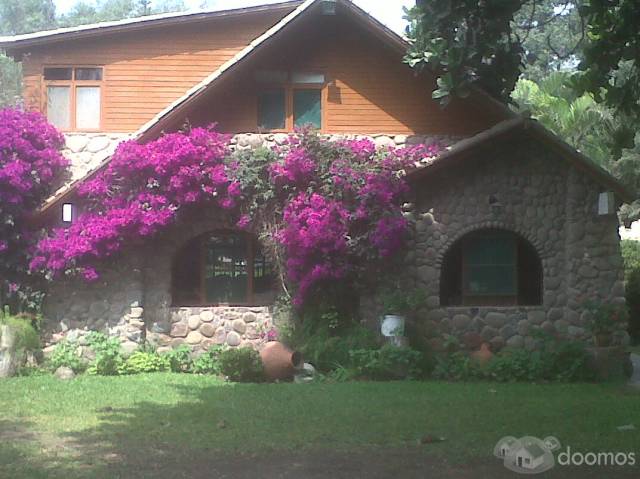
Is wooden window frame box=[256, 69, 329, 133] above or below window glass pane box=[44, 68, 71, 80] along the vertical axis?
below

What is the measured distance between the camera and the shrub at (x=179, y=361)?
46.6ft

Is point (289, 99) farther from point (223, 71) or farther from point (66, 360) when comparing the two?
point (66, 360)

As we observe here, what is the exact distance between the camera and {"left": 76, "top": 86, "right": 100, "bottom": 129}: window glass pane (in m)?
16.2

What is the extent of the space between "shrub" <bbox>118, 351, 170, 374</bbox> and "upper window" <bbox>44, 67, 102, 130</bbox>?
15.5ft

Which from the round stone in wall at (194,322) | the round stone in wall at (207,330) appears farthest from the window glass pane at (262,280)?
the round stone in wall at (194,322)

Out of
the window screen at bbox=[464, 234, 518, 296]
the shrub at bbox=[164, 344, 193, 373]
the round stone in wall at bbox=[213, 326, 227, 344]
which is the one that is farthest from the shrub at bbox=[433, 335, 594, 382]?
the shrub at bbox=[164, 344, 193, 373]

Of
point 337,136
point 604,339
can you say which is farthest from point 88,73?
point 604,339

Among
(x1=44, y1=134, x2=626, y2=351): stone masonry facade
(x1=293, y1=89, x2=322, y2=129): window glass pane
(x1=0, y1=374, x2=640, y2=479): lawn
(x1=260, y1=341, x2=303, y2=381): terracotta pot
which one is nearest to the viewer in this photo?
(x1=0, y1=374, x2=640, y2=479): lawn

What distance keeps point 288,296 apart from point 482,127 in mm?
4774

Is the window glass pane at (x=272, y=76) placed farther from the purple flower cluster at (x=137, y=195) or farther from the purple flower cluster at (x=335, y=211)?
the purple flower cluster at (x=137, y=195)

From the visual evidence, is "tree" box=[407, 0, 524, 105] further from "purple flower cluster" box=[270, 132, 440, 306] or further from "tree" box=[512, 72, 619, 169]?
"tree" box=[512, 72, 619, 169]

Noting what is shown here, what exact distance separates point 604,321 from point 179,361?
716 centimetres

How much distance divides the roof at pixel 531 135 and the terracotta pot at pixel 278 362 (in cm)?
376

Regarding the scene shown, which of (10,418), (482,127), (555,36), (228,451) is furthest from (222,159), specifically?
(555,36)
